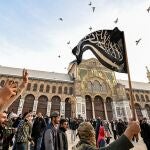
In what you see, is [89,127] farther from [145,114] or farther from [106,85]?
[145,114]

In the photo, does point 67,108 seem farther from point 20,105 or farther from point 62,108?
point 20,105

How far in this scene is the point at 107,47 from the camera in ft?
18.3

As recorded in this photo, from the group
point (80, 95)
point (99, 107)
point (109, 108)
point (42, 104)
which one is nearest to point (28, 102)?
point (42, 104)

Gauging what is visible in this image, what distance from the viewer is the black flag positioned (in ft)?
15.9

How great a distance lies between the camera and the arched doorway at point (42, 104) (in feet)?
110

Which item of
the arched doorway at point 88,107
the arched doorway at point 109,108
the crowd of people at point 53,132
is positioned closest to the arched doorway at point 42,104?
the arched doorway at point 88,107

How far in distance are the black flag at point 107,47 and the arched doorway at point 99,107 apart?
98.6ft

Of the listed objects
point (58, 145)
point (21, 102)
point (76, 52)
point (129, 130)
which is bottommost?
point (58, 145)

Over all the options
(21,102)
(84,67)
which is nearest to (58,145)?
(21,102)

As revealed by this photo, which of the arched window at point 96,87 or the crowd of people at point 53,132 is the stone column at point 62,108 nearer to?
the arched window at point 96,87

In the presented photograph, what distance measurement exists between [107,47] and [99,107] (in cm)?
3131

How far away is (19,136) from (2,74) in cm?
3182

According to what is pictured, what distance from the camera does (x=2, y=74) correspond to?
1395 inches

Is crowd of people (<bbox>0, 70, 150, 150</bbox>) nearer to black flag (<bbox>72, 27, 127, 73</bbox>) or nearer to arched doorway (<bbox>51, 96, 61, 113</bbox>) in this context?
black flag (<bbox>72, 27, 127, 73</bbox>)
